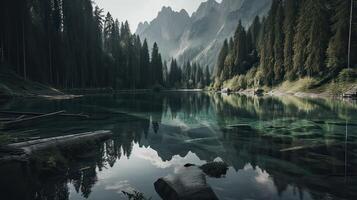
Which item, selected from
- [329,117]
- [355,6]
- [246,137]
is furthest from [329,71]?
[246,137]

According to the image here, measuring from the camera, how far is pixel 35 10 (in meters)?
65.2

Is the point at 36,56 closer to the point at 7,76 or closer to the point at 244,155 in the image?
the point at 7,76

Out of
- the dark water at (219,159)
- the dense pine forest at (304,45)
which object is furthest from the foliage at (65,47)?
the dark water at (219,159)

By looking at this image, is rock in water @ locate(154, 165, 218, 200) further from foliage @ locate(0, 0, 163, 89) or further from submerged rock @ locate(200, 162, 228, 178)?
foliage @ locate(0, 0, 163, 89)

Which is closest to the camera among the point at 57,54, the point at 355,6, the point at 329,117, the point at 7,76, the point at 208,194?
the point at 208,194

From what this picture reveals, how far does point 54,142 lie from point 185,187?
6.18 meters

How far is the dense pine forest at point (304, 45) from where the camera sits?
169 ft

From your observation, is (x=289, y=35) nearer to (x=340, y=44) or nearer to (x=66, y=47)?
(x=340, y=44)

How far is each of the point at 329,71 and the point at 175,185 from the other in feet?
180

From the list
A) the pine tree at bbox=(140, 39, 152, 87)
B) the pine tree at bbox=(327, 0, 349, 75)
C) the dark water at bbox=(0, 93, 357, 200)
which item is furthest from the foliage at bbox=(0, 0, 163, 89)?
the pine tree at bbox=(327, 0, 349, 75)

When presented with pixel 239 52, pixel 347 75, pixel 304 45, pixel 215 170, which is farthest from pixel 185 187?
pixel 239 52

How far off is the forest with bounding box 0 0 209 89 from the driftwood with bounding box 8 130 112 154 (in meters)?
→ 45.0

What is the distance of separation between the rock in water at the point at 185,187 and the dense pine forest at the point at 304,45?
49.3 m

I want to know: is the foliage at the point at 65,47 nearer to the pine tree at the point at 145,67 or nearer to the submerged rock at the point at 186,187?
the pine tree at the point at 145,67
